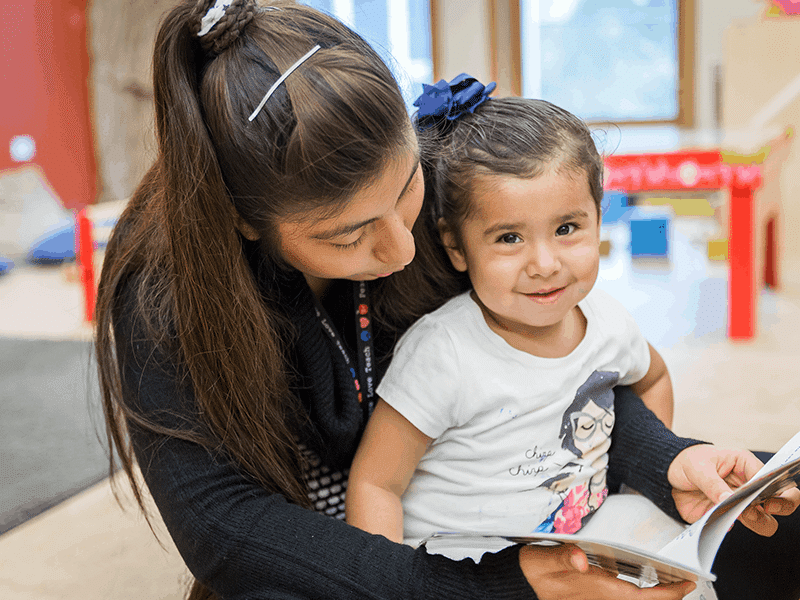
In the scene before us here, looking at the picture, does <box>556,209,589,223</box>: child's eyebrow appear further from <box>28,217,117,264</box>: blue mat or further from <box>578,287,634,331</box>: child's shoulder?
<box>28,217,117,264</box>: blue mat

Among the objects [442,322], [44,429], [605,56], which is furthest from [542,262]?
[605,56]

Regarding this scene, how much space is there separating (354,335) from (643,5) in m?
4.48

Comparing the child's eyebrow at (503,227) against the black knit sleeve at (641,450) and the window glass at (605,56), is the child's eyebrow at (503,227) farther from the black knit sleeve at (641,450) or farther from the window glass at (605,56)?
the window glass at (605,56)

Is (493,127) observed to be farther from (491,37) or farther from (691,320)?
(491,37)

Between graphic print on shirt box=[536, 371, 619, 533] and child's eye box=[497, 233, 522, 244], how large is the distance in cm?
18

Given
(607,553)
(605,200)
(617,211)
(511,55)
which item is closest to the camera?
(607,553)

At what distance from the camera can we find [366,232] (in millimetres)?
705

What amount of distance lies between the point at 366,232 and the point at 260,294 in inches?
5.5

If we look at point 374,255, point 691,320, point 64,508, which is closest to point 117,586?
point 64,508

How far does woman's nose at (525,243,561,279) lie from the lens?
0.79 metres

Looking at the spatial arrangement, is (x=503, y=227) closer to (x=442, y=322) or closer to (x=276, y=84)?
(x=442, y=322)

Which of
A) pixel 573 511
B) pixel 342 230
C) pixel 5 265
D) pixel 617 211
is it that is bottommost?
pixel 5 265

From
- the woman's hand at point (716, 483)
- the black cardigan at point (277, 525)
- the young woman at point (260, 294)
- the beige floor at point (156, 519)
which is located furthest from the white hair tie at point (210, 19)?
the beige floor at point (156, 519)

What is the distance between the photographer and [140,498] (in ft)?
2.90
